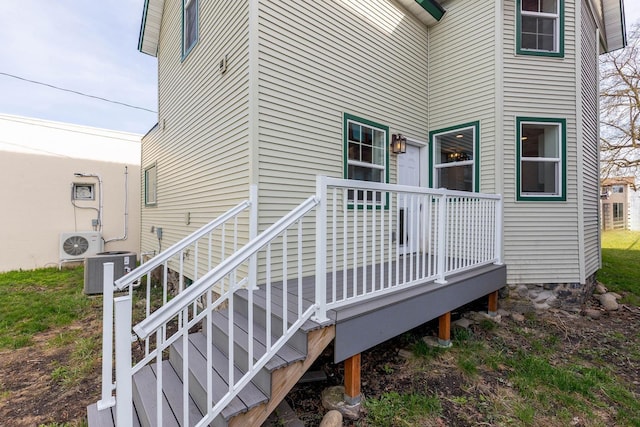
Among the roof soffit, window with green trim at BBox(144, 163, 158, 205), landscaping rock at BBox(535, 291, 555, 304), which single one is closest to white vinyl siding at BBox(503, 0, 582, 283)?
landscaping rock at BBox(535, 291, 555, 304)

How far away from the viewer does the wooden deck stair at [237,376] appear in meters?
1.87

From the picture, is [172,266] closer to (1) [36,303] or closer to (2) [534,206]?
(1) [36,303]

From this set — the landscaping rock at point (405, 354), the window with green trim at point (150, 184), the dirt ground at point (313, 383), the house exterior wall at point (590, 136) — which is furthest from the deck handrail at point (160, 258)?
the house exterior wall at point (590, 136)

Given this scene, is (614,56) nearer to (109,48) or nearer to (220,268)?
(220,268)

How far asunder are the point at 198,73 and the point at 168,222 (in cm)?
304

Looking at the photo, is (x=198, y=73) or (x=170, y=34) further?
(x=170, y=34)

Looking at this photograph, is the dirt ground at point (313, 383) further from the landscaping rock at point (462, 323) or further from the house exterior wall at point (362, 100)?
the house exterior wall at point (362, 100)

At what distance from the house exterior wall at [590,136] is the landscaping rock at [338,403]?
490 cm

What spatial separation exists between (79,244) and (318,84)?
25.6ft

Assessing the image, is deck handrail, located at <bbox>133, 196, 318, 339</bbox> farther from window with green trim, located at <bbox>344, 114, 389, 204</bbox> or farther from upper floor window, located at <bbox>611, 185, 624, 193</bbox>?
upper floor window, located at <bbox>611, 185, 624, 193</bbox>

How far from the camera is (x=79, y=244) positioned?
786 centimetres

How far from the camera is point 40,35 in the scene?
8859 millimetres

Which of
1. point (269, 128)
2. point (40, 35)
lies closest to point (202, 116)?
point (269, 128)

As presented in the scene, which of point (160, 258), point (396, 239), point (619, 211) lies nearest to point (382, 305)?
point (396, 239)
